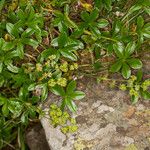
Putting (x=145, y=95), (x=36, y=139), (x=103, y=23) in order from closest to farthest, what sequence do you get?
(x=145, y=95) → (x=103, y=23) → (x=36, y=139)

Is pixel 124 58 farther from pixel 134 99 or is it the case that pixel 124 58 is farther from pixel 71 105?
pixel 71 105

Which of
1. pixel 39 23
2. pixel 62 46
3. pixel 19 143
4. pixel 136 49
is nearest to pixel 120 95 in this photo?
pixel 136 49

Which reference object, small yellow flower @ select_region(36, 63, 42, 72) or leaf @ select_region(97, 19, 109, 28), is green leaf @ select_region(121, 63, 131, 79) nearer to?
leaf @ select_region(97, 19, 109, 28)

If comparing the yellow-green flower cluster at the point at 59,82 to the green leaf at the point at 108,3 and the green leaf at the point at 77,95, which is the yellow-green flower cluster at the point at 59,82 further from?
the green leaf at the point at 108,3

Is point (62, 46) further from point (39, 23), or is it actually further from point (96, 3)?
point (96, 3)

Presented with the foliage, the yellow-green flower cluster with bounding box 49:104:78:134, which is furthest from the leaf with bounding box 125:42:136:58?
the yellow-green flower cluster with bounding box 49:104:78:134

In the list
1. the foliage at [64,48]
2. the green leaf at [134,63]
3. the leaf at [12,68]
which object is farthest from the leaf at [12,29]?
the green leaf at [134,63]

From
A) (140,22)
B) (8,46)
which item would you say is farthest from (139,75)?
(8,46)
